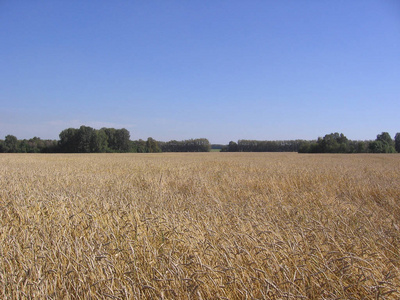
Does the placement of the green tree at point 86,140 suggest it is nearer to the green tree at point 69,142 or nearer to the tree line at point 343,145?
the green tree at point 69,142

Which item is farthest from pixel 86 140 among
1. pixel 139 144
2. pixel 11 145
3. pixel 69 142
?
pixel 11 145

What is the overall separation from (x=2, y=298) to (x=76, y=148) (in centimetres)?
9021

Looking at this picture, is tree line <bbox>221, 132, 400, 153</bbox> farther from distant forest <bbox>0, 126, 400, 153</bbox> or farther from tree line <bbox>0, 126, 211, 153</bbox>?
tree line <bbox>0, 126, 211, 153</bbox>

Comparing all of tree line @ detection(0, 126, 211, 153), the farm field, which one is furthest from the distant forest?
the farm field

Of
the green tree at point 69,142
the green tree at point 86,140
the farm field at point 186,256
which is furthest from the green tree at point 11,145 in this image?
the farm field at point 186,256

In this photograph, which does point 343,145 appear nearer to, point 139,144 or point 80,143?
point 139,144

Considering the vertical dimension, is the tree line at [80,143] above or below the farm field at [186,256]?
above

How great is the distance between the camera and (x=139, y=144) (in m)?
102

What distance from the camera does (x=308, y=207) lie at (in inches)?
195

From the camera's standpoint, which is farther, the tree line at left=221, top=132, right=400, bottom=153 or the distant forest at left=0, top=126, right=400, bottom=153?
the distant forest at left=0, top=126, right=400, bottom=153

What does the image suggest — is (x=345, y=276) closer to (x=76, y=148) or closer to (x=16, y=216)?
(x=16, y=216)

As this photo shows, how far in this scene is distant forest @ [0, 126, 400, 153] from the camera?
73.8m

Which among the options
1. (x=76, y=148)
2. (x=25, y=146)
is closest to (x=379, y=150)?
(x=76, y=148)

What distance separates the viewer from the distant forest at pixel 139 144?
7375 cm
